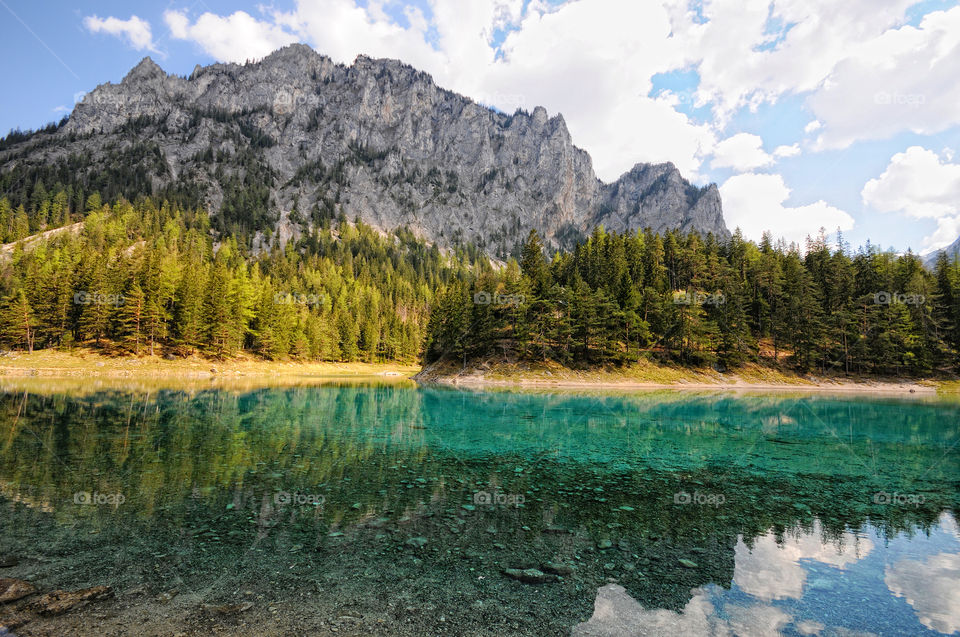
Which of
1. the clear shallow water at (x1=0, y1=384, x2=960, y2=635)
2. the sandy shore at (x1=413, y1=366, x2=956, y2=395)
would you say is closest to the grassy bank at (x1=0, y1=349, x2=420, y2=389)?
the sandy shore at (x1=413, y1=366, x2=956, y2=395)

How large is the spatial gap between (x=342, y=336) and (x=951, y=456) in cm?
11889

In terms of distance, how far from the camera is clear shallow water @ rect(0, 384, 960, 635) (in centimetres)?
782

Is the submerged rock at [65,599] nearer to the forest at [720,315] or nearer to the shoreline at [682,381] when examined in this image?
the shoreline at [682,381]

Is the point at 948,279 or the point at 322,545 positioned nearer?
the point at 322,545

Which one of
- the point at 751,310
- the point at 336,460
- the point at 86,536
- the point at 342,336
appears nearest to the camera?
the point at 86,536

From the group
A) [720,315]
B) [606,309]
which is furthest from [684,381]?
[606,309]

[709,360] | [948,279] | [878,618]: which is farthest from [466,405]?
[948,279]

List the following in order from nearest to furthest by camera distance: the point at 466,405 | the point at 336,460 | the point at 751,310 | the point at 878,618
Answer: the point at 878,618 < the point at 336,460 < the point at 466,405 < the point at 751,310

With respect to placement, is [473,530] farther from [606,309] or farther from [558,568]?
[606,309]

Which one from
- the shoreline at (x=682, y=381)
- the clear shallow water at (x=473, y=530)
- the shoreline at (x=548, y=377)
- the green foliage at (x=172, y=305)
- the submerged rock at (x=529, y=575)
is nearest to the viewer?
the clear shallow water at (x=473, y=530)

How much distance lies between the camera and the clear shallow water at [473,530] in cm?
Result: 782

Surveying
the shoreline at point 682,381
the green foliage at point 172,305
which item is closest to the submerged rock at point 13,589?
the shoreline at point 682,381

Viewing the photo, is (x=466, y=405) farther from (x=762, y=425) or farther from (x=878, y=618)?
(x=878, y=618)

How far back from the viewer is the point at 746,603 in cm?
843
